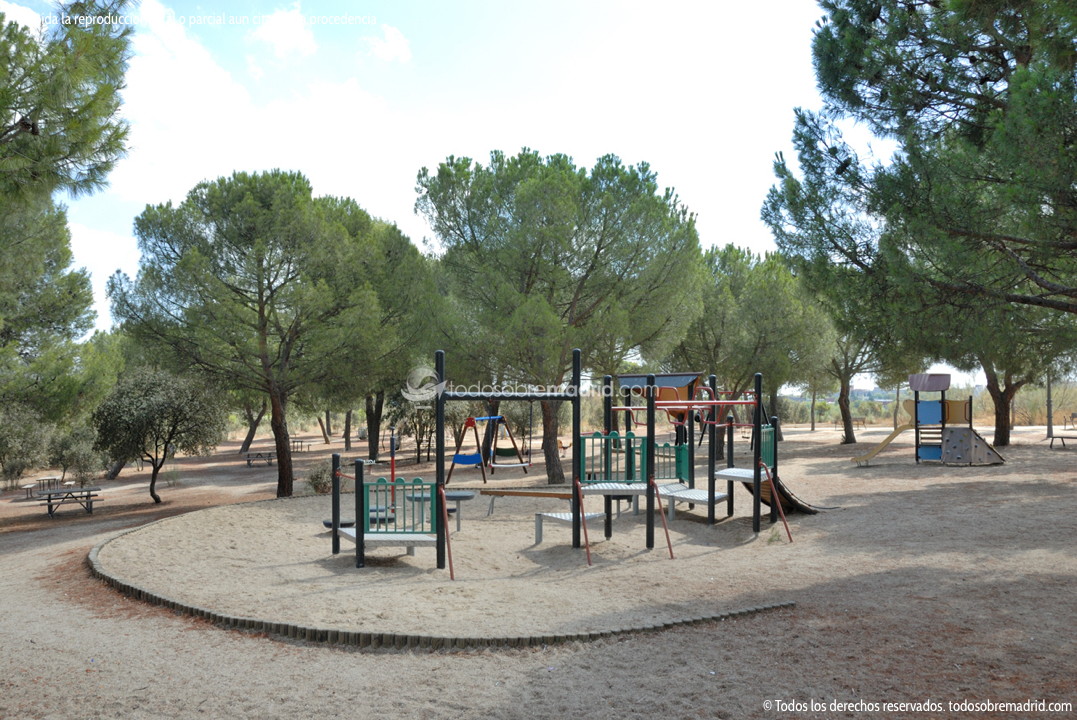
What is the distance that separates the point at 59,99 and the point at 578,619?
6406 millimetres

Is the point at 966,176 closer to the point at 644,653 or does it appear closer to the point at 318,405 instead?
the point at 644,653

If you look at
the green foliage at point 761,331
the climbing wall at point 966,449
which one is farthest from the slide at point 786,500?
the green foliage at point 761,331

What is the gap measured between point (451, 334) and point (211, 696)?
12.4 m

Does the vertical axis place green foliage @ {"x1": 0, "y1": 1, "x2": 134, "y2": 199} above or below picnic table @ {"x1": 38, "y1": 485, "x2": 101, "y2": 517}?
above

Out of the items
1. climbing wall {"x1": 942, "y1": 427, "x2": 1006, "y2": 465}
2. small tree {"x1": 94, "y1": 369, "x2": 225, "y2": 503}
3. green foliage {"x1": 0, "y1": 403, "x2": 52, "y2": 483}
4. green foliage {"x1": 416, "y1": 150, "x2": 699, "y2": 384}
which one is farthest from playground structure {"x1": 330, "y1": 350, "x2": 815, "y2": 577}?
small tree {"x1": 94, "y1": 369, "x2": 225, "y2": 503}

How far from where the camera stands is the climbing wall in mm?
17719

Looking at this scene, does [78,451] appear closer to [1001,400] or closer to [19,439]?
[19,439]

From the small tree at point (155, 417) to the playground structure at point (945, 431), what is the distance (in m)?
16.5

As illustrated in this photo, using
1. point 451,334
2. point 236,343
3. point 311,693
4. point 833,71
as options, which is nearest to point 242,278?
point 236,343

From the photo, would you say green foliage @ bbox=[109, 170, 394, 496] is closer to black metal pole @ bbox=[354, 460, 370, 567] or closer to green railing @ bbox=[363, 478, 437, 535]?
green railing @ bbox=[363, 478, 437, 535]

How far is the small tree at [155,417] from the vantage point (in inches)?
698

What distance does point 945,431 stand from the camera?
1834 cm

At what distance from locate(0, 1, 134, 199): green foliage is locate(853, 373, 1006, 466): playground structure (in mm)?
17666

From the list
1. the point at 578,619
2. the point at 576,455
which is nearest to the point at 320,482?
the point at 576,455
